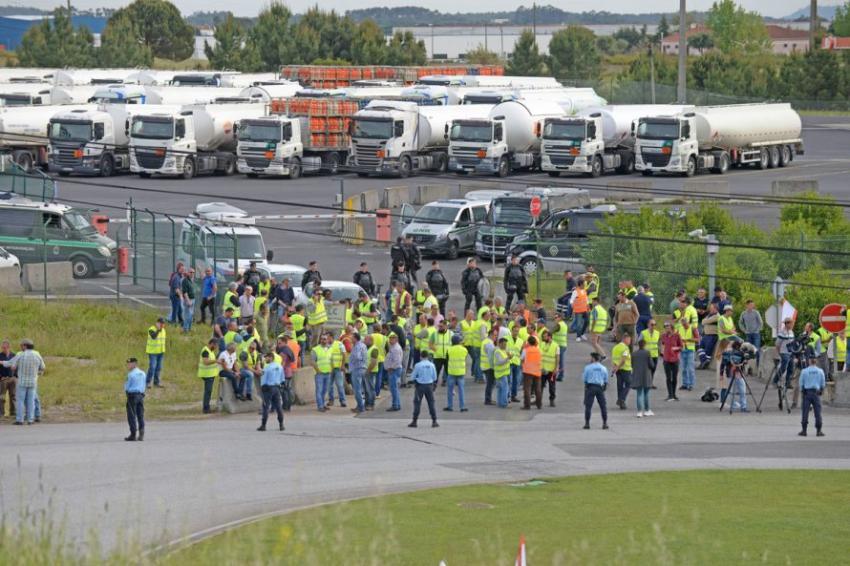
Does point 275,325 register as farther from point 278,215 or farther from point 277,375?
point 278,215

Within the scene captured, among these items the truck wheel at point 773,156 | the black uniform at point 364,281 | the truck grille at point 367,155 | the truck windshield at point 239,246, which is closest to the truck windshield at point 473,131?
the truck grille at point 367,155

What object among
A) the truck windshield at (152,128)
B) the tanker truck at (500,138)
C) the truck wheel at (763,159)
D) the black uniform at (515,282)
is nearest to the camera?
the black uniform at (515,282)

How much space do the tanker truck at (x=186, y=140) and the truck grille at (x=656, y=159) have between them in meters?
17.3

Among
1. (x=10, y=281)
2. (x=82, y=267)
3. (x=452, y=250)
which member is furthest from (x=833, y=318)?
(x=82, y=267)

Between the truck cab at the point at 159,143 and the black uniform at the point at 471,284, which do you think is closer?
the black uniform at the point at 471,284

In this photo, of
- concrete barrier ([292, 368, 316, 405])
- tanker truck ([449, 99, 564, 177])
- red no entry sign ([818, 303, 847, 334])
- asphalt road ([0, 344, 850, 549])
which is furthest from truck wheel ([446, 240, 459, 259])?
tanker truck ([449, 99, 564, 177])

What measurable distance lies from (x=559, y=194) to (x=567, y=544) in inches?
1120

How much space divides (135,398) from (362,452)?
12.3 feet

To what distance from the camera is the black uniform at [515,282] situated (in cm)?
Result: 3341

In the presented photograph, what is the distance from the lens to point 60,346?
31953mm

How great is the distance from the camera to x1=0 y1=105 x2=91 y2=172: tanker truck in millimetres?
60219

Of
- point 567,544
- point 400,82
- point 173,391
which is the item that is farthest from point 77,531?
point 400,82

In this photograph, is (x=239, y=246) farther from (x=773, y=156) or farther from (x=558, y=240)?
(x=773, y=156)

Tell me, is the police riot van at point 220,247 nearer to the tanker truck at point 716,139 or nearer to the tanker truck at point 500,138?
the tanker truck at point 500,138
